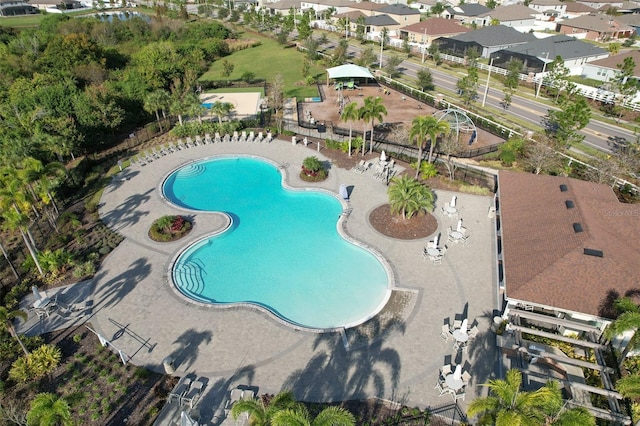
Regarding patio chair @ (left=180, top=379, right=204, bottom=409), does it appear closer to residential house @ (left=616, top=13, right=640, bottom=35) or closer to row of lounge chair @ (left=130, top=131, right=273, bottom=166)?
row of lounge chair @ (left=130, top=131, right=273, bottom=166)

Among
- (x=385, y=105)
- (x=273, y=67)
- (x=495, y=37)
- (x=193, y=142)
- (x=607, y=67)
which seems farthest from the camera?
(x=495, y=37)

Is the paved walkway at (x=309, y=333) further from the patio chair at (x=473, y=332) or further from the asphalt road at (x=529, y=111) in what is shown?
the asphalt road at (x=529, y=111)

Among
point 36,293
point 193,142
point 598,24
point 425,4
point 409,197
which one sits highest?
point 425,4

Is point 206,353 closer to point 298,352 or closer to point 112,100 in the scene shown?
point 298,352

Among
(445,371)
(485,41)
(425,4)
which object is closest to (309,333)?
(445,371)

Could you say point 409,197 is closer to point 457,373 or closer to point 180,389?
point 457,373

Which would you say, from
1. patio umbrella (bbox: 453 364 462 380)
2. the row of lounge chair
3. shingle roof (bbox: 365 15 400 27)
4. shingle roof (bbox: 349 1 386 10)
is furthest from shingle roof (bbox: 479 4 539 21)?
patio umbrella (bbox: 453 364 462 380)

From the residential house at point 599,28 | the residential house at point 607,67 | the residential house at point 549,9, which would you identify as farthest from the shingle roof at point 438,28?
the residential house at point 549,9
